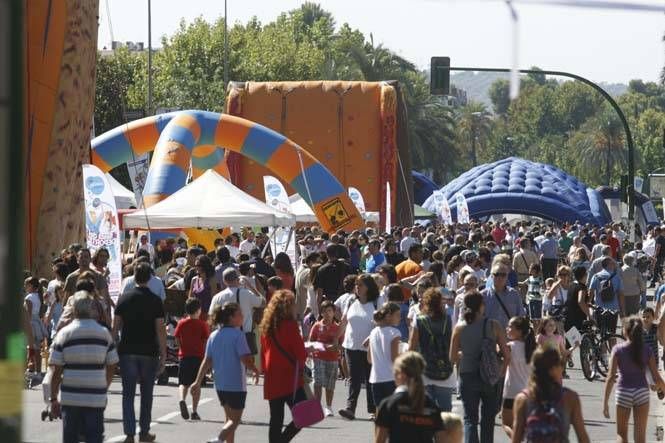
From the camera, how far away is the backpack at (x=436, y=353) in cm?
1174

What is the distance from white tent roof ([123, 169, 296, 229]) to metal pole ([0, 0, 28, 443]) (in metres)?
20.8

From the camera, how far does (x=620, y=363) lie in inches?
462

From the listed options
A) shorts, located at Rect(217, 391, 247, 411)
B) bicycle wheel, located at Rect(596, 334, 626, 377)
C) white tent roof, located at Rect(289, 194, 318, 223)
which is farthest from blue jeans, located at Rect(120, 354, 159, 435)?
→ white tent roof, located at Rect(289, 194, 318, 223)

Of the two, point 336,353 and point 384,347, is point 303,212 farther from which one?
point 384,347

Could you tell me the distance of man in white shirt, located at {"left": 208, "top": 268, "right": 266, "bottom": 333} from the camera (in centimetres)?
1555

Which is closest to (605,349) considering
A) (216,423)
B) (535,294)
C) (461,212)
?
(535,294)

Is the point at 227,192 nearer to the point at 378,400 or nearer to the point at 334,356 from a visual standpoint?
the point at 334,356

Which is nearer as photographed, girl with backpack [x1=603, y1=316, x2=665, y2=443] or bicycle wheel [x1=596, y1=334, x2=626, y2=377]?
girl with backpack [x1=603, y1=316, x2=665, y2=443]

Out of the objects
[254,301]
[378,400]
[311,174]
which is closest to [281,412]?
[378,400]

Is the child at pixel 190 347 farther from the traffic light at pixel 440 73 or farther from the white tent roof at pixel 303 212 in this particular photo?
the traffic light at pixel 440 73

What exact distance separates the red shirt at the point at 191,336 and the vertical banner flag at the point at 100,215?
18.4 feet

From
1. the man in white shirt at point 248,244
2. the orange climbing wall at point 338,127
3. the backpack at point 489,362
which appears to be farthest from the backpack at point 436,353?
the orange climbing wall at point 338,127

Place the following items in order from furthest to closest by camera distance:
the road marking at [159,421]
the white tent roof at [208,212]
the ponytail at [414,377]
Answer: the white tent roof at [208,212] < the road marking at [159,421] < the ponytail at [414,377]

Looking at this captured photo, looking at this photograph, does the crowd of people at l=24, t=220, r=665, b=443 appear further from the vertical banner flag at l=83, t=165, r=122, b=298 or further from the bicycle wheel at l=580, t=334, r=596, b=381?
the vertical banner flag at l=83, t=165, r=122, b=298
